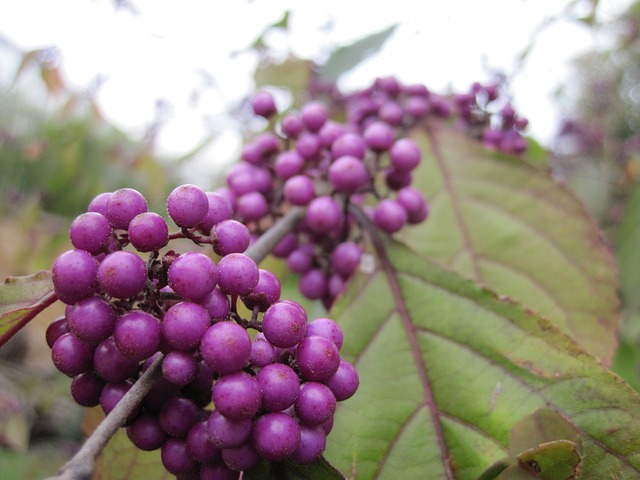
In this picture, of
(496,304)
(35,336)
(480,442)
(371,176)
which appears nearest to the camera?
(480,442)

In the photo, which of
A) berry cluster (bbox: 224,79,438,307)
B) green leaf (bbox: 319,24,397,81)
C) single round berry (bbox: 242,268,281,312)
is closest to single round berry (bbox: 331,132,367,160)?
berry cluster (bbox: 224,79,438,307)

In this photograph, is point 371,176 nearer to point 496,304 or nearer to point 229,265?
point 496,304

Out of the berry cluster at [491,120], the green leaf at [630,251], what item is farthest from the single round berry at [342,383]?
the green leaf at [630,251]

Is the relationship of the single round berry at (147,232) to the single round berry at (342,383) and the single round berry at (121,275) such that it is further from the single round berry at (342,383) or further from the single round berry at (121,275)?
the single round berry at (342,383)

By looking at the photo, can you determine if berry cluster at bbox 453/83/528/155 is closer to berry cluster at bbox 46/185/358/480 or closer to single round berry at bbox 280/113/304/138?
single round berry at bbox 280/113/304/138

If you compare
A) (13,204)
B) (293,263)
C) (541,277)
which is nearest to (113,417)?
(293,263)
